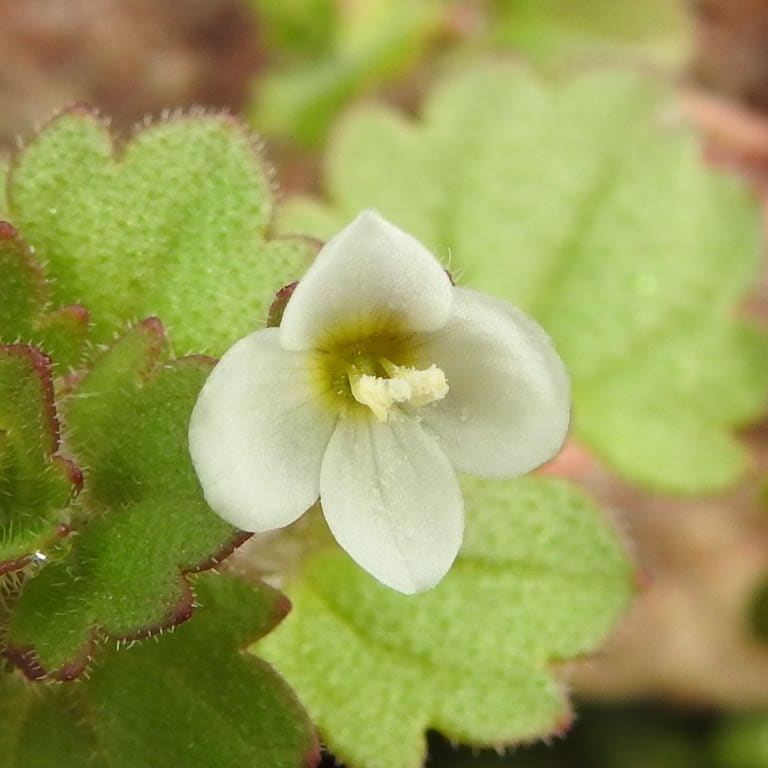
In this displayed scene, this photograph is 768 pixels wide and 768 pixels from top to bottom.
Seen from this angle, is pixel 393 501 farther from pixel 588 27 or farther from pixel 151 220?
pixel 588 27

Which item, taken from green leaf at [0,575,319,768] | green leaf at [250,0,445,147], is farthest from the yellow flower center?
green leaf at [250,0,445,147]

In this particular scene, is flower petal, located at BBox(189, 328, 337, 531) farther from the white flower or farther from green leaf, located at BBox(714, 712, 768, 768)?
green leaf, located at BBox(714, 712, 768, 768)

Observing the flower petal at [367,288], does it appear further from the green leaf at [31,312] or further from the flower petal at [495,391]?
the green leaf at [31,312]

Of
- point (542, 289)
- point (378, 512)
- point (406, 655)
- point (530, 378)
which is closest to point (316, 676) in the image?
point (406, 655)

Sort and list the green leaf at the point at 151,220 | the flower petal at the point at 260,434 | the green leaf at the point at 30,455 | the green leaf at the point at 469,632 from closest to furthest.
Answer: the flower petal at the point at 260,434 < the green leaf at the point at 30,455 < the green leaf at the point at 151,220 < the green leaf at the point at 469,632

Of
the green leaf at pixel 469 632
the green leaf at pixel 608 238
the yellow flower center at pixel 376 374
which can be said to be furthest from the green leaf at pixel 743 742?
the yellow flower center at pixel 376 374

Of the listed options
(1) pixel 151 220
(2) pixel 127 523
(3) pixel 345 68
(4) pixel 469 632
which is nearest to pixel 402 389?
(2) pixel 127 523

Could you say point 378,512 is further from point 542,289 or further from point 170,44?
point 170,44

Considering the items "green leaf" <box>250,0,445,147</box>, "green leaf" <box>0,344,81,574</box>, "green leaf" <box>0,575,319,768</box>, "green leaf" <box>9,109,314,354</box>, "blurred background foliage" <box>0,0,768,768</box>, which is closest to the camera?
"green leaf" <box>0,344,81,574</box>
